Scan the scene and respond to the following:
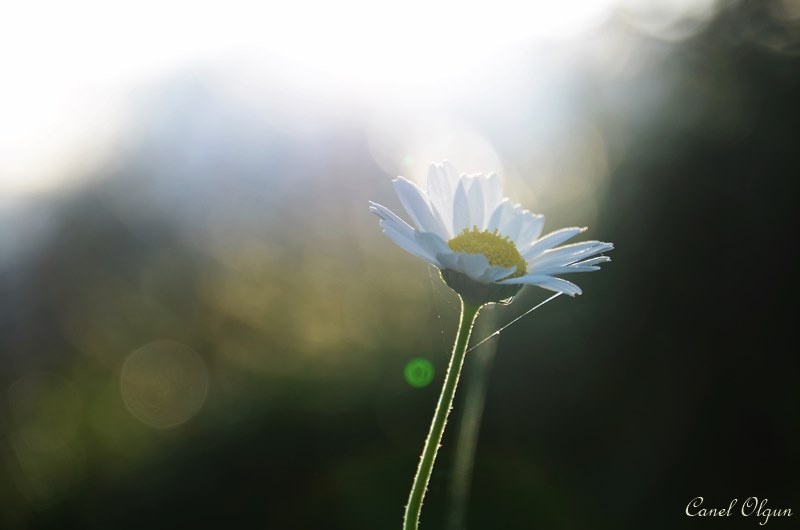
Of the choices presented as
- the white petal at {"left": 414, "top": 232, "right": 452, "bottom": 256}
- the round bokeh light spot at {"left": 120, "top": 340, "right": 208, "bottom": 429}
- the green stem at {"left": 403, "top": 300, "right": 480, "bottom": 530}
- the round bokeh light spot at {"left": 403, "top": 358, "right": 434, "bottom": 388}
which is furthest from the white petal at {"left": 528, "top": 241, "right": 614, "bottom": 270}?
the round bokeh light spot at {"left": 120, "top": 340, "right": 208, "bottom": 429}

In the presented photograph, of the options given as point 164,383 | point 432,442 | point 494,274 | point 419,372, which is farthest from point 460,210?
point 164,383

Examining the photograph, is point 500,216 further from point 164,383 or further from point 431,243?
point 164,383

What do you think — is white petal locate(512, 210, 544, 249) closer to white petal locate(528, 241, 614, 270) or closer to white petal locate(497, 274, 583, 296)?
white petal locate(528, 241, 614, 270)

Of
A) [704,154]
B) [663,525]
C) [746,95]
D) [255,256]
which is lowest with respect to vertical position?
[663,525]

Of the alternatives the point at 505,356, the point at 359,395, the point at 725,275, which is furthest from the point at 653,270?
the point at 359,395

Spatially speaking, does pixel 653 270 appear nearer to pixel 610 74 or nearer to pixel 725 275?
pixel 725 275

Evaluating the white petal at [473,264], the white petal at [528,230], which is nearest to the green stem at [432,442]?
the white petal at [473,264]
